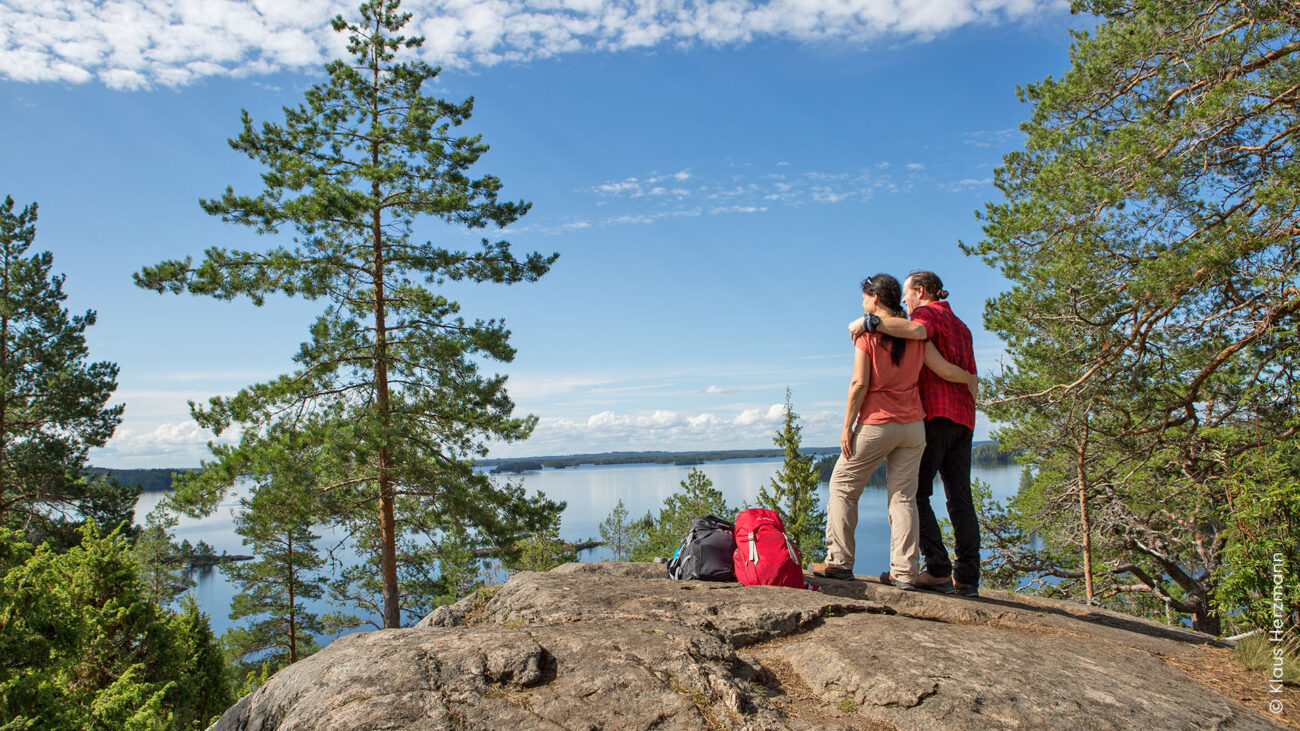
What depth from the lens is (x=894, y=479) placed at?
4117 mm

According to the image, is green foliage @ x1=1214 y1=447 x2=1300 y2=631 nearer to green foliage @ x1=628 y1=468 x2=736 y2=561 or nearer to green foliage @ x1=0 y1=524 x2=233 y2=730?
green foliage @ x1=0 y1=524 x2=233 y2=730

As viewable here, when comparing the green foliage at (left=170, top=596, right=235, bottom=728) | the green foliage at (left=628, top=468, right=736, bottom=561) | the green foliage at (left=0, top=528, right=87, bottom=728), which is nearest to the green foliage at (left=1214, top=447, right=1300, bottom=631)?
the green foliage at (left=0, top=528, right=87, bottom=728)

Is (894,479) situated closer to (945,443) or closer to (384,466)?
(945,443)

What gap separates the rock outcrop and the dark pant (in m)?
0.50

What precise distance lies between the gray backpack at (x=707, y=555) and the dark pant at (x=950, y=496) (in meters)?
1.15

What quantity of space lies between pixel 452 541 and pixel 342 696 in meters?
10.2

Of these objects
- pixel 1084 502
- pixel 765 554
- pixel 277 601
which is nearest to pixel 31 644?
pixel 765 554

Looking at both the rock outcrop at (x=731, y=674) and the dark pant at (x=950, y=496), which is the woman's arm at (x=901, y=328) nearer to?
the dark pant at (x=950, y=496)

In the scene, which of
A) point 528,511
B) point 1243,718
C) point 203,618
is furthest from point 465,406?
point 1243,718

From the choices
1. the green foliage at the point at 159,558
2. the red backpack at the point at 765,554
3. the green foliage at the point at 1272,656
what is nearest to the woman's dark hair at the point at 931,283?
the red backpack at the point at 765,554

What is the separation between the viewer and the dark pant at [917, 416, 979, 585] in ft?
13.6

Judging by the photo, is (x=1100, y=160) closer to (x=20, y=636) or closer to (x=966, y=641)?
(x=966, y=641)

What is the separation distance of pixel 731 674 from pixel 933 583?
6.52 ft

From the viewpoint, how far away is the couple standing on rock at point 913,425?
404 centimetres
